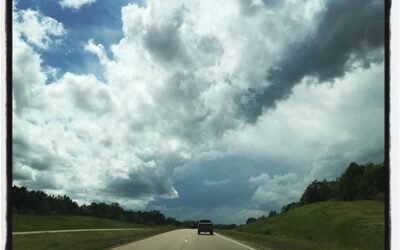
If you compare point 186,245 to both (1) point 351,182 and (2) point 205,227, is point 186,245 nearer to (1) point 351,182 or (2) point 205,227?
(2) point 205,227

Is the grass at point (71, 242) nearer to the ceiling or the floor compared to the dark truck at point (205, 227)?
nearer to the ceiling

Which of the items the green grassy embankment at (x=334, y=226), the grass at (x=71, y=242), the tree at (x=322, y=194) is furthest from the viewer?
the tree at (x=322, y=194)

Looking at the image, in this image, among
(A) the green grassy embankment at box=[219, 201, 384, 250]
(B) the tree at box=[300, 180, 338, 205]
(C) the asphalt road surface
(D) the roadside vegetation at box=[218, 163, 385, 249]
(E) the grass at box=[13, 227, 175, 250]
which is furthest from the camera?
(B) the tree at box=[300, 180, 338, 205]

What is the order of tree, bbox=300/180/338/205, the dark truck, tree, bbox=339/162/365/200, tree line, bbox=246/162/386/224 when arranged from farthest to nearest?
1. tree, bbox=300/180/338/205
2. tree, bbox=339/162/365/200
3. tree line, bbox=246/162/386/224
4. the dark truck

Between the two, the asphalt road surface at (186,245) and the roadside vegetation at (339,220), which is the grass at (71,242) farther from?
the roadside vegetation at (339,220)

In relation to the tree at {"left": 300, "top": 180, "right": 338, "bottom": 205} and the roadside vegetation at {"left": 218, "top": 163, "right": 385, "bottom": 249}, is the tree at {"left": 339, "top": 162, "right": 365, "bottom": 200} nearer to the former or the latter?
the roadside vegetation at {"left": 218, "top": 163, "right": 385, "bottom": 249}

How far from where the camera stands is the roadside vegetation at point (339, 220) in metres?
66.2

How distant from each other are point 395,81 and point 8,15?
9.53ft

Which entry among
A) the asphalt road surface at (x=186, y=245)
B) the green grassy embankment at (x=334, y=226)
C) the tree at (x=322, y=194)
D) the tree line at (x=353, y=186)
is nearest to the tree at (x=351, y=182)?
the tree line at (x=353, y=186)

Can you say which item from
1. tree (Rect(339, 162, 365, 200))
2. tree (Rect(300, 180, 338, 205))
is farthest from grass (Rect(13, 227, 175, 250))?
tree (Rect(300, 180, 338, 205))

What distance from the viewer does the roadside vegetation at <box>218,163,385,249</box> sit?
→ 66188 millimetres

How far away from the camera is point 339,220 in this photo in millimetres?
105312

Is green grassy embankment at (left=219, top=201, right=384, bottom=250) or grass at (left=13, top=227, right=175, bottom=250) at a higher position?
grass at (left=13, top=227, right=175, bottom=250)

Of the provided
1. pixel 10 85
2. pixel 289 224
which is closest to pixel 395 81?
pixel 10 85
